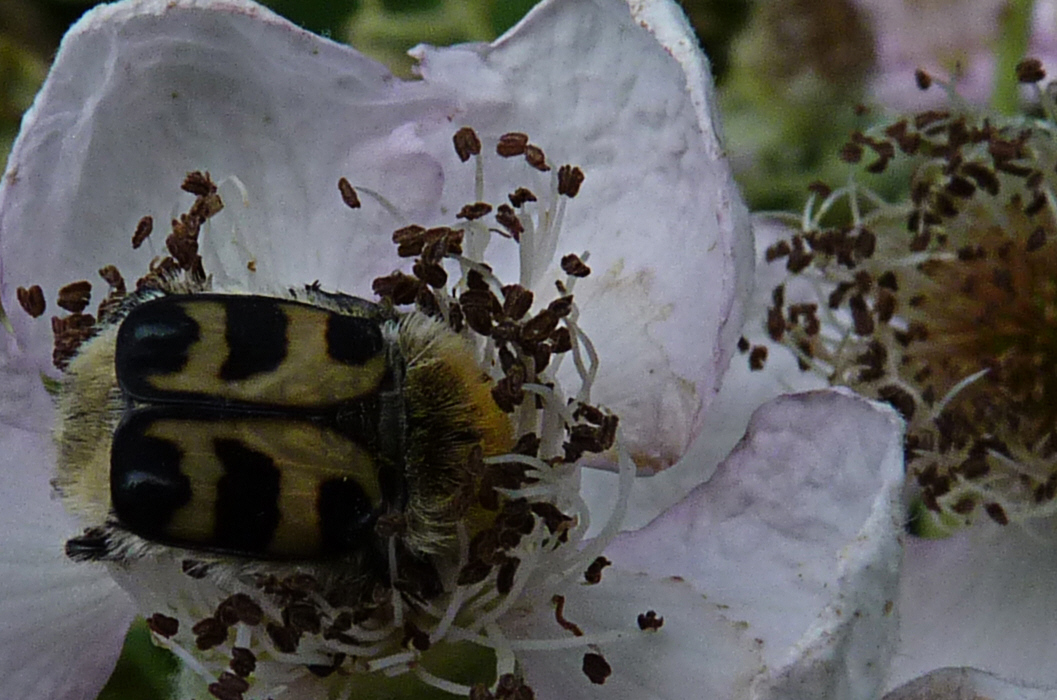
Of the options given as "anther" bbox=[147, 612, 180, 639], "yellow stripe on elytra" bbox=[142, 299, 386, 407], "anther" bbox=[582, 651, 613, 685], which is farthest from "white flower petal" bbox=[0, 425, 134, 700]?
"anther" bbox=[582, 651, 613, 685]

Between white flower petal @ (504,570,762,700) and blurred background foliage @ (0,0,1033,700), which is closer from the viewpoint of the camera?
white flower petal @ (504,570,762,700)

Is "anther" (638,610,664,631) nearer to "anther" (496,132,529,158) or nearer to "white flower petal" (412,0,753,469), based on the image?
"white flower petal" (412,0,753,469)

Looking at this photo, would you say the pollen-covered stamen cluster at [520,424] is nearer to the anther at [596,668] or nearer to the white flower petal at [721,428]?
the anther at [596,668]

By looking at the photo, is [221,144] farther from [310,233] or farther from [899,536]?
[899,536]

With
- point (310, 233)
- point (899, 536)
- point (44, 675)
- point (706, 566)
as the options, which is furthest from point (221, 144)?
point (899, 536)

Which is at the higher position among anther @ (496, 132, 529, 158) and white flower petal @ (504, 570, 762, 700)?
anther @ (496, 132, 529, 158)

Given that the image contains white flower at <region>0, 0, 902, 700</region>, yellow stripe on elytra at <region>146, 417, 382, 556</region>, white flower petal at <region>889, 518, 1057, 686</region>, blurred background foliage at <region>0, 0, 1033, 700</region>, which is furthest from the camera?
blurred background foliage at <region>0, 0, 1033, 700</region>

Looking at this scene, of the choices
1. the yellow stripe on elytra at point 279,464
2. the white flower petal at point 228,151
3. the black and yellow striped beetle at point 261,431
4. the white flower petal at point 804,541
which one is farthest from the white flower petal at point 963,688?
the white flower petal at point 228,151
